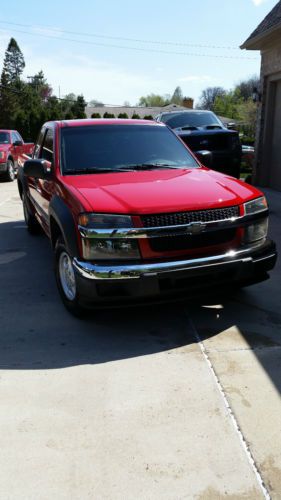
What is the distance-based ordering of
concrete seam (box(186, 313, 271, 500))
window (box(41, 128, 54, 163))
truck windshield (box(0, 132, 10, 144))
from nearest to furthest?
concrete seam (box(186, 313, 271, 500)) < window (box(41, 128, 54, 163)) < truck windshield (box(0, 132, 10, 144))

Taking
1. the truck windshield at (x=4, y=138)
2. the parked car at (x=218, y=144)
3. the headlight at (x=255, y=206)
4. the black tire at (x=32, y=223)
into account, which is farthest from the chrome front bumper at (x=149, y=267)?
the truck windshield at (x=4, y=138)

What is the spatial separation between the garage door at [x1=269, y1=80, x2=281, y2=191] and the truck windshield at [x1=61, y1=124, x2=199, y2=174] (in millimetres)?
6437

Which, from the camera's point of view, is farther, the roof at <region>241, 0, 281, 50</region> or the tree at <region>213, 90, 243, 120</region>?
the tree at <region>213, 90, 243, 120</region>

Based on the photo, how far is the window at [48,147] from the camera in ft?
17.3

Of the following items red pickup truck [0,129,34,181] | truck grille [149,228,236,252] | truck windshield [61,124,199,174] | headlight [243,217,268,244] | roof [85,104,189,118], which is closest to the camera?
truck grille [149,228,236,252]

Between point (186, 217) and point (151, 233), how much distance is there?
32 cm

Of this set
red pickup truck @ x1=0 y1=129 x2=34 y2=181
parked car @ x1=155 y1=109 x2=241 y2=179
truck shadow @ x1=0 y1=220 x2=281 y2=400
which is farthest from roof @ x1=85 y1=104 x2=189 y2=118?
truck shadow @ x1=0 y1=220 x2=281 y2=400

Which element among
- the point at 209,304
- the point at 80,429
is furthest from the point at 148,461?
the point at 209,304

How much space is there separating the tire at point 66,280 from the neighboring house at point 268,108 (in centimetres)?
794

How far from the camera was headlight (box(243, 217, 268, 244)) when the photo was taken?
405cm

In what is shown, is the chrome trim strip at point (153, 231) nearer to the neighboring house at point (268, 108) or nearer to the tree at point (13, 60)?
the neighboring house at point (268, 108)

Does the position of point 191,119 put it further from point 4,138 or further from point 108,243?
point 4,138

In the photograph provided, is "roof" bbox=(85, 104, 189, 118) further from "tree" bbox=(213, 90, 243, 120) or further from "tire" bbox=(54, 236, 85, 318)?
"tire" bbox=(54, 236, 85, 318)

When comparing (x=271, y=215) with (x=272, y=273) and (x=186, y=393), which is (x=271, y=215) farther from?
(x=186, y=393)
